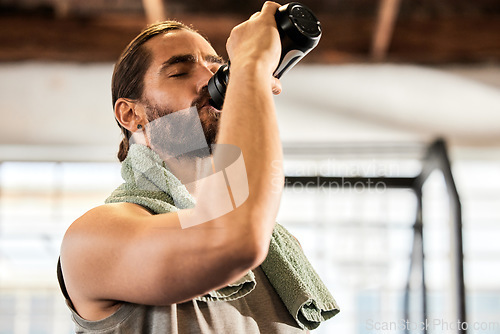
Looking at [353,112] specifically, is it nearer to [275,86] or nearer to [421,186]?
[421,186]

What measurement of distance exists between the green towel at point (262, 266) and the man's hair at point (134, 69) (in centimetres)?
12

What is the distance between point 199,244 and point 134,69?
21.2 inches

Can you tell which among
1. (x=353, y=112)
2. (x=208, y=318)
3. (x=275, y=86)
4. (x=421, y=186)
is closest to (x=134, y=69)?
(x=275, y=86)

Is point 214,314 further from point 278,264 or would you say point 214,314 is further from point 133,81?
point 133,81

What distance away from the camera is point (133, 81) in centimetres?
109

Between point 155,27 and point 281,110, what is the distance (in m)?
2.07

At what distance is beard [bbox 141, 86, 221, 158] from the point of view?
3.21 ft

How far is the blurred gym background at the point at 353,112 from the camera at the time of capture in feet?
10.4

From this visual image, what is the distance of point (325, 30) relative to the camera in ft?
10.6

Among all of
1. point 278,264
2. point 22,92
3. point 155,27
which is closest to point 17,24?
point 22,92
